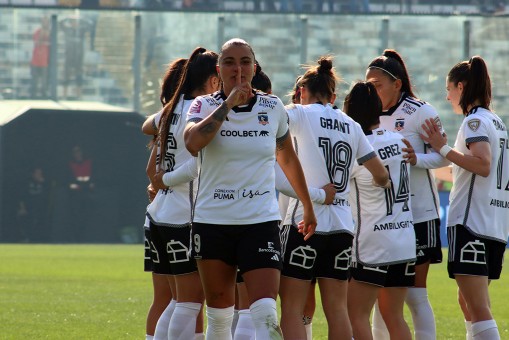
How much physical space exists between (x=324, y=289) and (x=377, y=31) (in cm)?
2999

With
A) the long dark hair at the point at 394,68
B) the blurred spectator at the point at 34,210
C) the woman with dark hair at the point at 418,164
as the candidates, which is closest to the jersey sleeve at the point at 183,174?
the woman with dark hair at the point at 418,164

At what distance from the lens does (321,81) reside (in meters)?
7.00

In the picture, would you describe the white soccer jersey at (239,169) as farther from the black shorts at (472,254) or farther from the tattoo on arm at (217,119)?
the black shorts at (472,254)

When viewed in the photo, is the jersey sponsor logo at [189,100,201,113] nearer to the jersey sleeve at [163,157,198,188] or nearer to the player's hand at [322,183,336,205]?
the jersey sleeve at [163,157,198,188]

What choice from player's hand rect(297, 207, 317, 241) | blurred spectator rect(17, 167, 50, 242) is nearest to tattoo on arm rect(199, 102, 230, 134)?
player's hand rect(297, 207, 317, 241)

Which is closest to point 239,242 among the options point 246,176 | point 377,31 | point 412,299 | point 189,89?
point 246,176

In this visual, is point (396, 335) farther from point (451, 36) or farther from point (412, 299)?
point (451, 36)

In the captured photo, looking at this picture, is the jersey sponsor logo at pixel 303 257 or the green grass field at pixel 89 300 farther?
the green grass field at pixel 89 300

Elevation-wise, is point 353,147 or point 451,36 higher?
point 451,36

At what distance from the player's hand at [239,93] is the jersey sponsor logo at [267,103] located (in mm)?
117

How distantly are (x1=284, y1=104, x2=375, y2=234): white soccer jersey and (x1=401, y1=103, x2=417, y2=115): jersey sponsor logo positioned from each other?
0.88 meters

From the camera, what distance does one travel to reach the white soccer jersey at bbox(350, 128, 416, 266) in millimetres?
7117

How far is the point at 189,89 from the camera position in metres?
7.12

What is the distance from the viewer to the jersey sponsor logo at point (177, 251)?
683 cm
